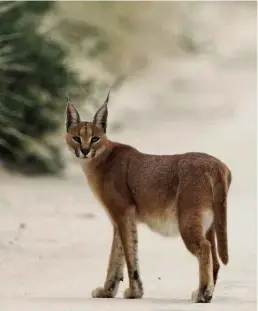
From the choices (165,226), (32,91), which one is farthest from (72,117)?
(32,91)

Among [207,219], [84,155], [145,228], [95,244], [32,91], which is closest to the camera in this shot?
[207,219]

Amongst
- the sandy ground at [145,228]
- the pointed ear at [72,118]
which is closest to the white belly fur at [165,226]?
the sandy ground at [145,228]

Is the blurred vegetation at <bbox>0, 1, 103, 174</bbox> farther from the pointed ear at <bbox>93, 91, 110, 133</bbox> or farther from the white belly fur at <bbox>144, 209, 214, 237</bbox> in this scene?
the white belly fur at <bbox>144, 209, 214, 237</bbox>

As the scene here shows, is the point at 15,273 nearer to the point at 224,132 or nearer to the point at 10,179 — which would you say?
the point at 10,179

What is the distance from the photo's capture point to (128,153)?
537cm

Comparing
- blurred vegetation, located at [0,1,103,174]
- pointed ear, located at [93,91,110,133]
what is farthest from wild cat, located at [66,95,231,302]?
blurred vegetation, located at [0,1,103,174]

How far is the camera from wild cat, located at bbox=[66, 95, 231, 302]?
197 inches

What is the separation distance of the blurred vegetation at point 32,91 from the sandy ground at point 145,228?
0.98 feet

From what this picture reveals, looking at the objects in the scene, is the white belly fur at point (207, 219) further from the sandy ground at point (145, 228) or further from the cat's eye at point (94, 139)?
the cat's eye at point (94, 139)

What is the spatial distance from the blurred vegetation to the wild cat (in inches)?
169

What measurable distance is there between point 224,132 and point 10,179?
173 inches

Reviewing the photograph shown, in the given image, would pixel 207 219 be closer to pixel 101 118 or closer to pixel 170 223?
pixel 170 223

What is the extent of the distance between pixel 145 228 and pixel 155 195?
3224mm

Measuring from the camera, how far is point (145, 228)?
8.31 meters
